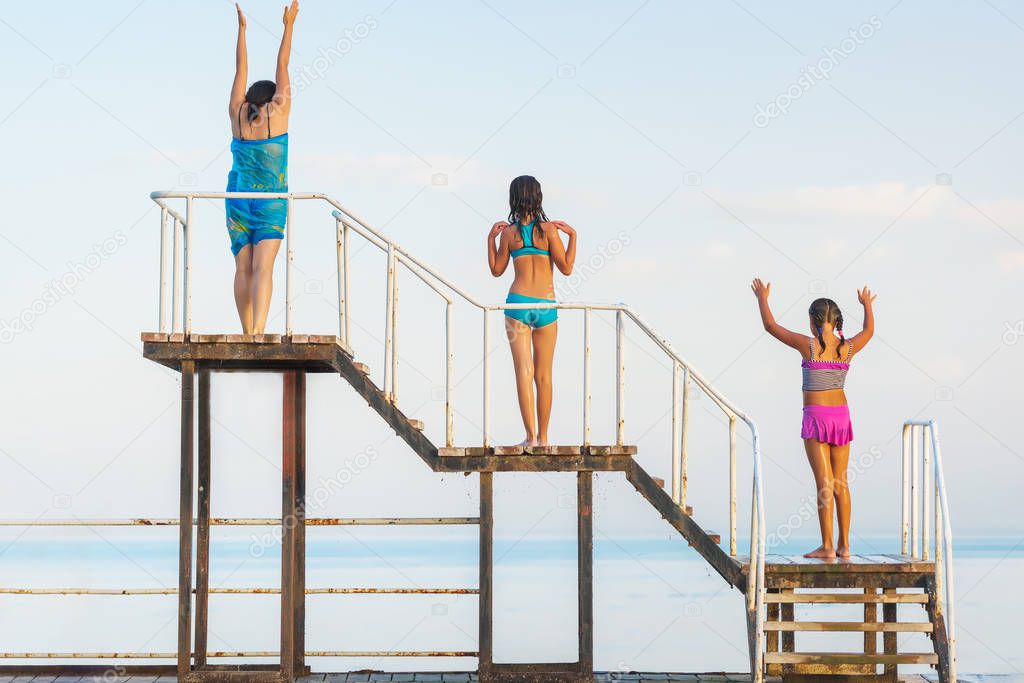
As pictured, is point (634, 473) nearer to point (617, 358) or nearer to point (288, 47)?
point (617, 358)

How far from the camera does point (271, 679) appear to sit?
460 inches

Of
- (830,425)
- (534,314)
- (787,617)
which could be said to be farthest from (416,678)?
(830,425)

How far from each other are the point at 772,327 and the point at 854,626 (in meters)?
2.58

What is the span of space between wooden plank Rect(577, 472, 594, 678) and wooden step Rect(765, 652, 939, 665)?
1.70 metres

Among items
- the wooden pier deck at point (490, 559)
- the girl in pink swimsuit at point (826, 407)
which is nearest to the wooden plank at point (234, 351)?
the wooden pier deck at point (490, 559)

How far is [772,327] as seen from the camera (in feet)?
38.1

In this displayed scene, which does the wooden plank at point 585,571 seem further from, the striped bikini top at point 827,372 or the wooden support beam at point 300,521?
the wooden support beam at point 300,521

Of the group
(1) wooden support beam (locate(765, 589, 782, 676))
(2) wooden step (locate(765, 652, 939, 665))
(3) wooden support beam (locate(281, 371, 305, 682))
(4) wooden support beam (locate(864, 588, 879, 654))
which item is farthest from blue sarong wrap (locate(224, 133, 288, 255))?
(4) wooden support beam (locate(864, 588, 879, 654))

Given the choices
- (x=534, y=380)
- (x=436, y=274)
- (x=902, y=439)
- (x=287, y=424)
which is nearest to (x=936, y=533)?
(x=902, y=439)

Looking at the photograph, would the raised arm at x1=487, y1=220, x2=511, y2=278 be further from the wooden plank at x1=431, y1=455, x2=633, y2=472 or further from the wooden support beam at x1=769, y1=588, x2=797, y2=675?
the wooden support beam at x1=769, y1=588, x2=797, y2=675

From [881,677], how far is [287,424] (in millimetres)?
5692

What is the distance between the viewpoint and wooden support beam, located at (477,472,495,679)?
11773mm

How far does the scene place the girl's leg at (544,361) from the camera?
11.4m

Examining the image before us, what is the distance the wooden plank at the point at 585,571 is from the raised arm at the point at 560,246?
71.1 inches
